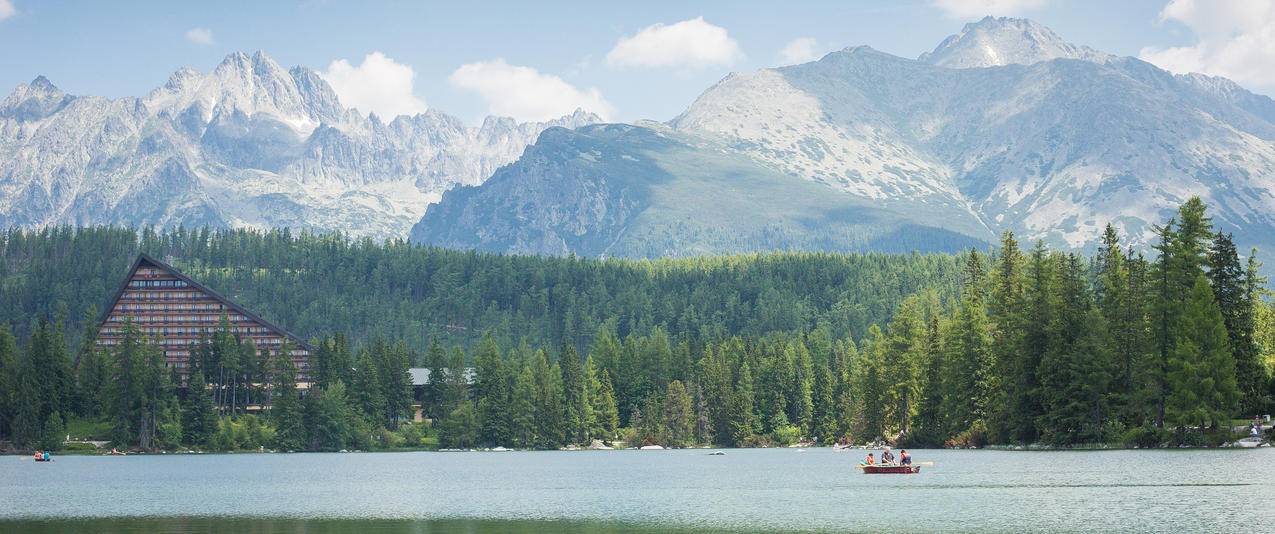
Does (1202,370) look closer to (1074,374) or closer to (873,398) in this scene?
(1074,374)

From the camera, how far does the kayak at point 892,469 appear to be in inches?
4830

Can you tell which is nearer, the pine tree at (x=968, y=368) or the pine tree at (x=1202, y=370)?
the pine tree at (x=1202, y=370)

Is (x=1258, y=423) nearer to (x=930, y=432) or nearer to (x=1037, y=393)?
(x=1037, y=393)

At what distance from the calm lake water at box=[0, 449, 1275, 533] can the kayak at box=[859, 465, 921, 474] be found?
125cm

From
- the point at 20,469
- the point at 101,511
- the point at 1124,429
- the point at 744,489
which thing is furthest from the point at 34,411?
the point at 1124,429

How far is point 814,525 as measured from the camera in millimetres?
80125

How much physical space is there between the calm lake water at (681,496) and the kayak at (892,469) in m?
1.25

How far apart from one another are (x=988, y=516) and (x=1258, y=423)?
5963cm

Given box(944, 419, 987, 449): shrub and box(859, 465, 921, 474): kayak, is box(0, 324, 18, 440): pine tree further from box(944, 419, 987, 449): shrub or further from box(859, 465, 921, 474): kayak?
box(859, 465, 921, 474): kayak

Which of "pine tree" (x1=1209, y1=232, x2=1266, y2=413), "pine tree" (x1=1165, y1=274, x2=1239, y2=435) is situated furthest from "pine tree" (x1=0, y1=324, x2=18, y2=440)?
"pine tree" (x1=1209, y1=232, x2=1266, y2=413)

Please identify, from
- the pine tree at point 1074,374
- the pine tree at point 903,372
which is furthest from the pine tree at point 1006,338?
the pine tree at point 903,372

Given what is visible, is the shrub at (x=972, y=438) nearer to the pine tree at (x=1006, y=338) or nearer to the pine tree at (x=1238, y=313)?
the pine tree at (x=1006, y=338)

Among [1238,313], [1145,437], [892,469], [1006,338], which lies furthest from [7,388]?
[1238,313]

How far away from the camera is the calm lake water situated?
80.8m
